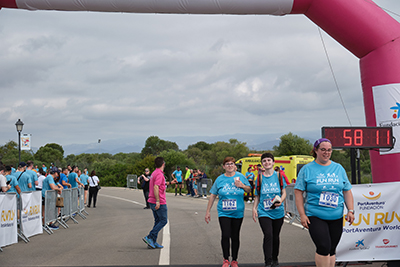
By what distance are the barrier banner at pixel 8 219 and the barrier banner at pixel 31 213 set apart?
610 mm

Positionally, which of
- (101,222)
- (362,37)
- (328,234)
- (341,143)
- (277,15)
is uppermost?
(277,15)

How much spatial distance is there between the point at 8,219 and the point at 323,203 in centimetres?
719

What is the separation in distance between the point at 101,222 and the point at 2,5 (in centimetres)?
800

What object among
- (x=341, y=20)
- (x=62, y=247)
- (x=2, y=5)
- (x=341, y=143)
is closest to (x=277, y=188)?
(x=341, y=143)

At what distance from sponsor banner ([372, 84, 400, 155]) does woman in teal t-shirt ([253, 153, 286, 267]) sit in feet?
11.3

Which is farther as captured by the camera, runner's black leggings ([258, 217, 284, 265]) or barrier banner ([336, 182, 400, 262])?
barrier banner ([336, 182, 400, 262])

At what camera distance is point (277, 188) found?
7.02m

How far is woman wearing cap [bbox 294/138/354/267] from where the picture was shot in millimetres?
5250

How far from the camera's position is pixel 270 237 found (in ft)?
22.3

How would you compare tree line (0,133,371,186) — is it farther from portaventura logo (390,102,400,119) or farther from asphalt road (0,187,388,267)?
portaventura logo (390,102,400,119)

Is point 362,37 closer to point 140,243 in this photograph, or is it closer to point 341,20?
point 341,20

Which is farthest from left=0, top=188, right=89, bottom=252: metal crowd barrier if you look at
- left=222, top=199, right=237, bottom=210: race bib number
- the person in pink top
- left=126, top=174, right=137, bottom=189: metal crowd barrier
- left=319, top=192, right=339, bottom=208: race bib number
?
left=126, top=174, right=137, bottom=189: metal crowd barrier

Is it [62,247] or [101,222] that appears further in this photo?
[101,222]

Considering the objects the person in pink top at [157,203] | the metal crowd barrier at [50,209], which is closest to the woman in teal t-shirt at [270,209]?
the person in pink top at [157,203]
